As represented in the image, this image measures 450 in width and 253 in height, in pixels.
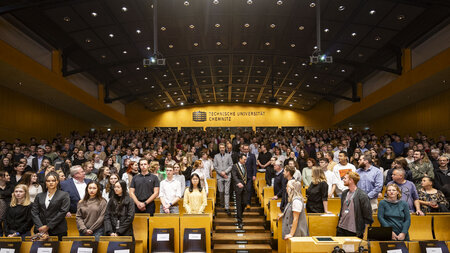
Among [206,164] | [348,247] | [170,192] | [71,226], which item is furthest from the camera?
[206,164]

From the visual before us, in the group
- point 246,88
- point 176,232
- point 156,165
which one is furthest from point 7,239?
point 246,88

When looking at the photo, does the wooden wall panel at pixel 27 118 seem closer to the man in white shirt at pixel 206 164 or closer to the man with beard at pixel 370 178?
the man in white shirt at pixel 206 164

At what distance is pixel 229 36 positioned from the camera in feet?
40.5

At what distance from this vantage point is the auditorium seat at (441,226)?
16.1 ft

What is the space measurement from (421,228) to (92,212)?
4.42 metres

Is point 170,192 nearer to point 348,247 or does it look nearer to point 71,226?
point 71,226

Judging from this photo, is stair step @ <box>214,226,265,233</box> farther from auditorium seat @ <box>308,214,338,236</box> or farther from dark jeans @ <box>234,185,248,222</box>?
auditorium seat @ <box>308,214,338,236</box>

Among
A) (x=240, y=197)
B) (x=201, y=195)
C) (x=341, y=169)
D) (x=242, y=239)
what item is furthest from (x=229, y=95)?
(x=201, y=195)

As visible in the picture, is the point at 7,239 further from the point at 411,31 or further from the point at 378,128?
the point at 378,128

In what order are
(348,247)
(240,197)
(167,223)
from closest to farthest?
(348,247)
(167,223)
(240,197)

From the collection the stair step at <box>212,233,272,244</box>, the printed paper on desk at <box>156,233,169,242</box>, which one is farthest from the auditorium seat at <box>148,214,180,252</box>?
the stair step at <box>212,233,272,244</box>

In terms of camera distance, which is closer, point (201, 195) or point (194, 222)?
point (194, 222)

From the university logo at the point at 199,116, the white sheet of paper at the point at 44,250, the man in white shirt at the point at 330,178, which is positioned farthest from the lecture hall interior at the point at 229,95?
the university logo at the point at 199,116

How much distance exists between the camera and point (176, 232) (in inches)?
193
